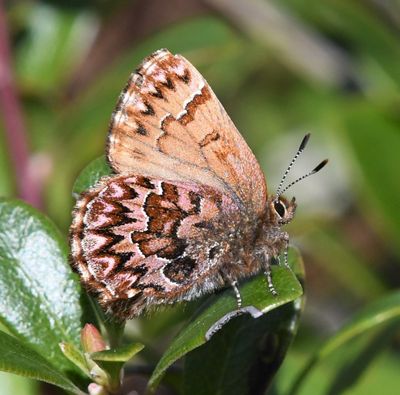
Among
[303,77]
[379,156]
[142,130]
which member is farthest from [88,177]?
[303,77]

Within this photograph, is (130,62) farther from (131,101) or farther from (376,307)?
(376,307)

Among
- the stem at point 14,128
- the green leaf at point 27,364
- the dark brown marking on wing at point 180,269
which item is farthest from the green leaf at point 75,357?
the stem at point 14,128

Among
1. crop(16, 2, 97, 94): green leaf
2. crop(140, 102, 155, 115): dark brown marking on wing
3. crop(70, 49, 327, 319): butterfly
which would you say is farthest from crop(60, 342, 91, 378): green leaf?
crop(16, 2, 97, 94): green leaf

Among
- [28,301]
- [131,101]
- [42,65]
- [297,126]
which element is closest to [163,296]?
[28,301]

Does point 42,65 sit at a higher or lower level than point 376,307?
lower

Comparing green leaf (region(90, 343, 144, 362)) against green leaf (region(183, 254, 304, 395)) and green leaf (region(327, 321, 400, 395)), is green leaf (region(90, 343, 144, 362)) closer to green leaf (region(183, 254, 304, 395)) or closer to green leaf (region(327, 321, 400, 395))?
green leaf (region(183, 254, 304, 395))

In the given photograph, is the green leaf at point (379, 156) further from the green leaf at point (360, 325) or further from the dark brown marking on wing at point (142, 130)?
the dark brown marking on wing at point (142, 130)
